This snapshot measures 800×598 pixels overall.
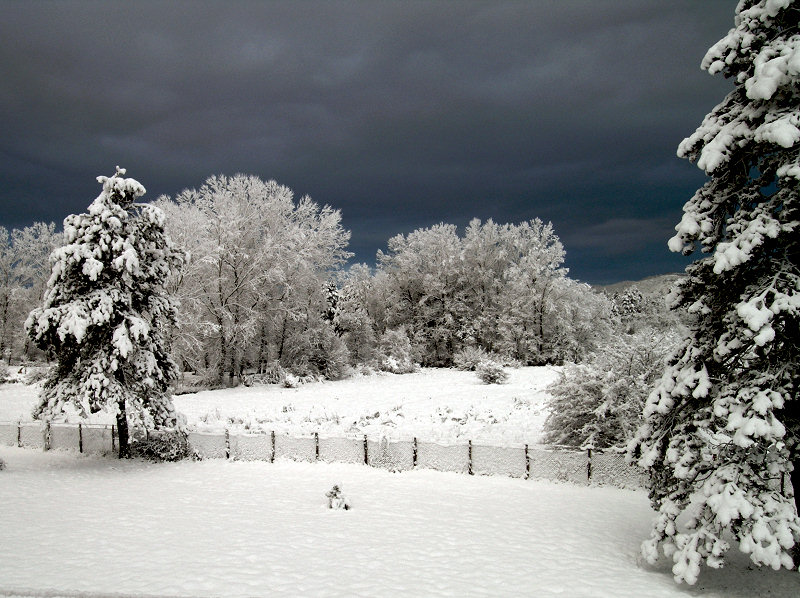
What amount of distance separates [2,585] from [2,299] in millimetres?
57876

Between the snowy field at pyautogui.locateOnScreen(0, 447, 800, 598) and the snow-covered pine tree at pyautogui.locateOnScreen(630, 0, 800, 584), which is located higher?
the snow-covered pine tree at pyautogui.locateOnScreen(630, 0, 800, 584)

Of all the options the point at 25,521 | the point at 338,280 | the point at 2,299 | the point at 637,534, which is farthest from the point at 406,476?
the point at 2,299

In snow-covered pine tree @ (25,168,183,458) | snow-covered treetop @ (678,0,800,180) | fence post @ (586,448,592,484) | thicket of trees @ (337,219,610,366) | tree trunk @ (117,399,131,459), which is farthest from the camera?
thicket of trees @ (337,219,610,366)

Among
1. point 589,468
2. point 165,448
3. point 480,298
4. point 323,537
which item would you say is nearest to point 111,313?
point 165,448

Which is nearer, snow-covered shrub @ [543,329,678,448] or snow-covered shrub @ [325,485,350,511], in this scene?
snow-covered shrub @ [325,485,350,511]

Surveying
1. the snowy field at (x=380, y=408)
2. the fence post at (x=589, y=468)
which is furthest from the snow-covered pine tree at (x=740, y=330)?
the snowy field at (x=380, y=408)

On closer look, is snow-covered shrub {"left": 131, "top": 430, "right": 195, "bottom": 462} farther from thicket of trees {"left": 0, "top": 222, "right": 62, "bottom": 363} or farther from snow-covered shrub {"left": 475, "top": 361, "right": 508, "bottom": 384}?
thicket of trees {"left": 0, "top": 222, "right": 62, "bottom": 363}

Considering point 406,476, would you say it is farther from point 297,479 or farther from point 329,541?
point 329,541

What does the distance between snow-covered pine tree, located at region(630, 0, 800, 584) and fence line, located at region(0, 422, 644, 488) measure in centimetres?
638

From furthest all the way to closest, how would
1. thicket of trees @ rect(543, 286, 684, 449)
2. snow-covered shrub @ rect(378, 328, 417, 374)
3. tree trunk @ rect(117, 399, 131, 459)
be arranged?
snow-covered shrub @ rect(378, 328, 417, 374)
tree trunk @ rect(117, 399, 131, 459)
thicket of trees @ rect(543, 286, 684, 449)

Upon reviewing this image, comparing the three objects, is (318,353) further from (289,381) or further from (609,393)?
Answer: (609,393)

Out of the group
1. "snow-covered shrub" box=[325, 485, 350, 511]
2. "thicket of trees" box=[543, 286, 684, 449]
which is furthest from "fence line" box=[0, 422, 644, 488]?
"snow-covered shrub" box=[325, 485, 350, 511]

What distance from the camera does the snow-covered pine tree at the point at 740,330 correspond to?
24.4 ft

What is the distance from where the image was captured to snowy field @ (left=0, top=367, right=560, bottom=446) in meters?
20.8
